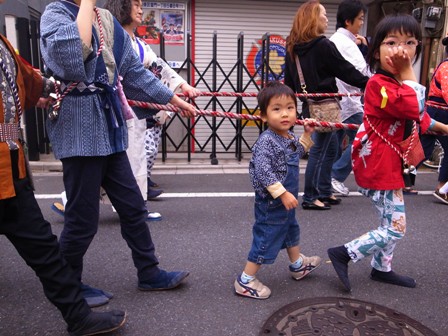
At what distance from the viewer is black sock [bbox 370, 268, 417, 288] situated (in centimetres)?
282

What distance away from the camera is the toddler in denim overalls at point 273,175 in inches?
96.9

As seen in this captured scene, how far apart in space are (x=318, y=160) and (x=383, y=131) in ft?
5.84

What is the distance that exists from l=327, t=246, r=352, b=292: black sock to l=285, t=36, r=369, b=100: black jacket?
1835mm

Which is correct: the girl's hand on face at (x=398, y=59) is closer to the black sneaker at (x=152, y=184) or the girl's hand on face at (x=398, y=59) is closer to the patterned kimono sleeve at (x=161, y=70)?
the patterned kimono sleeve at (x=161, y=70)

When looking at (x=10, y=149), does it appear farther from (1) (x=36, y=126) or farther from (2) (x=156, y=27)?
(2) (x=156, y=27)

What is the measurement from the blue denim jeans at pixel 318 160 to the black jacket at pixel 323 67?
19.0 inches

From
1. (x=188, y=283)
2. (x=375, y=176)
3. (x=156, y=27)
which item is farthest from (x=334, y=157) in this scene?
(x=156, y=27)

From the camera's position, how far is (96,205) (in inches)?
92.8

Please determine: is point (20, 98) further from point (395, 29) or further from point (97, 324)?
point (395, 29)

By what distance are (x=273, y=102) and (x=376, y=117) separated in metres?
0.64

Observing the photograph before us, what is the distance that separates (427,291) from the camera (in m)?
2.78

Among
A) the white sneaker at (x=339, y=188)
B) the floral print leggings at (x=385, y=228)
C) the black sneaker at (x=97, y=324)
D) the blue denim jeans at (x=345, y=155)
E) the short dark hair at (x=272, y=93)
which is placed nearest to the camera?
the black sneaker at (x=97, y=324)

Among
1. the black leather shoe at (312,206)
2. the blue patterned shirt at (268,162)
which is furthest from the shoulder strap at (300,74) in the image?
the blue patterned shirt at (268,162)

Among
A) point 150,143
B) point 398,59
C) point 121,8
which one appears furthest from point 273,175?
point 150,143
